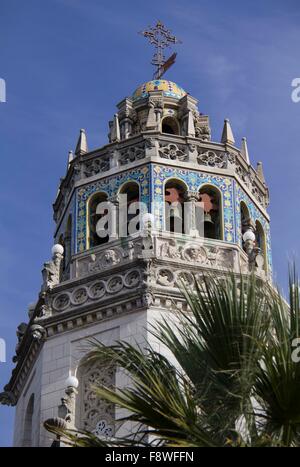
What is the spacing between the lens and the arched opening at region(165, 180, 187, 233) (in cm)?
2984

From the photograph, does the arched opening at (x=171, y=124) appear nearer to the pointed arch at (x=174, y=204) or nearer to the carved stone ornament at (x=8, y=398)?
the pointed arch at (x=174, y=204)

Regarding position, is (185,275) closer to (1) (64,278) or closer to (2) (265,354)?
(1) (64,278)

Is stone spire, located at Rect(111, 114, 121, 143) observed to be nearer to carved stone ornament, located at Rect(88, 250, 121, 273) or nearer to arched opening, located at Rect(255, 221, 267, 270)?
carved stone ornament, located at Rect(88, 250, 121, 273)

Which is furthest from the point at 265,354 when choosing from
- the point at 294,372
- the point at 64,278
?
the point at 64,278

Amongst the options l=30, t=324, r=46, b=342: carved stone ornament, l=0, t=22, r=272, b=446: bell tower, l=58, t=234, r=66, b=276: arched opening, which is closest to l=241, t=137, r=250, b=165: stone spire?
l=0, t=22, r=272, b=446: bell tower

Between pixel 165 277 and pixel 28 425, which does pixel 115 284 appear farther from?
pixel 28 425

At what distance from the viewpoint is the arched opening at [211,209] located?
3045cm

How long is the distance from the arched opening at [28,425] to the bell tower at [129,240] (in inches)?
1.0

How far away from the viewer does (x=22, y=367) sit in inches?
1191

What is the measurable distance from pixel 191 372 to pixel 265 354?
3.56 feet

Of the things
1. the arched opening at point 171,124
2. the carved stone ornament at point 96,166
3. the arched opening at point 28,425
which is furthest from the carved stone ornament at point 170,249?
the arched opening at point 171,124

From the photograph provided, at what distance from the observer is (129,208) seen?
30266 mm

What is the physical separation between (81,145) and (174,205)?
3.41 meters

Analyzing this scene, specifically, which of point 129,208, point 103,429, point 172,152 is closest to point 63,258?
point 129,208
